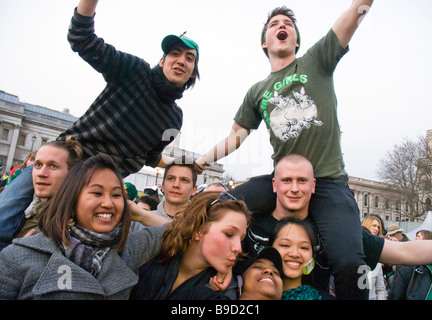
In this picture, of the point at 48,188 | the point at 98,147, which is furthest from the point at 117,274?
the point at 98,147

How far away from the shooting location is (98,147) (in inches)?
94.0

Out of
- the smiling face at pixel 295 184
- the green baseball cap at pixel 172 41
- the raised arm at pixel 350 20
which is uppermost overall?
the green baseball cap at pixel 172 41

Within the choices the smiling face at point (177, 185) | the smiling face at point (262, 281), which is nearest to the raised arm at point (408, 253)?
the smiling face at point (262, 281)

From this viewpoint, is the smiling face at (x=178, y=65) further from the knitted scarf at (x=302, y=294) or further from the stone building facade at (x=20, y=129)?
the stone building facade at (x=20, y=129)

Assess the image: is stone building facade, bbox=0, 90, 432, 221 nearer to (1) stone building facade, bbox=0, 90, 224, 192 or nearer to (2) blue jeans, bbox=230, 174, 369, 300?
(1) stone building facade, bbox=0, 90, 224, 192

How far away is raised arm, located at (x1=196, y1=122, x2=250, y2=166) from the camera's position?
9.58 feet

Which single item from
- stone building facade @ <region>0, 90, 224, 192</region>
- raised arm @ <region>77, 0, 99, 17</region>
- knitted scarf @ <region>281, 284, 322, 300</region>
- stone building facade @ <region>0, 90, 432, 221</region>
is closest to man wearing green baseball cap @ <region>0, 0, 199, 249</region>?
raised arm @ <region>77, 0, 99, 17</region>

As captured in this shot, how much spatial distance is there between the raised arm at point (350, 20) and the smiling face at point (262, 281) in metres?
1.77

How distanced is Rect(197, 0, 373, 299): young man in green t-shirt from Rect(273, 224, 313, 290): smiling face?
16cm

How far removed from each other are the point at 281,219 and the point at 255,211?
0.76 ft

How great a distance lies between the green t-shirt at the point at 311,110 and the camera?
7.59 ft

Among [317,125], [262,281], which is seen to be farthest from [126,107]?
[262,281]

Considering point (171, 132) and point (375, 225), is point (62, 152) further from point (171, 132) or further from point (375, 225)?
point (375, 225)

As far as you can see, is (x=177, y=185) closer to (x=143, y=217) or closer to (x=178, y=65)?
(x=143, y=217)
